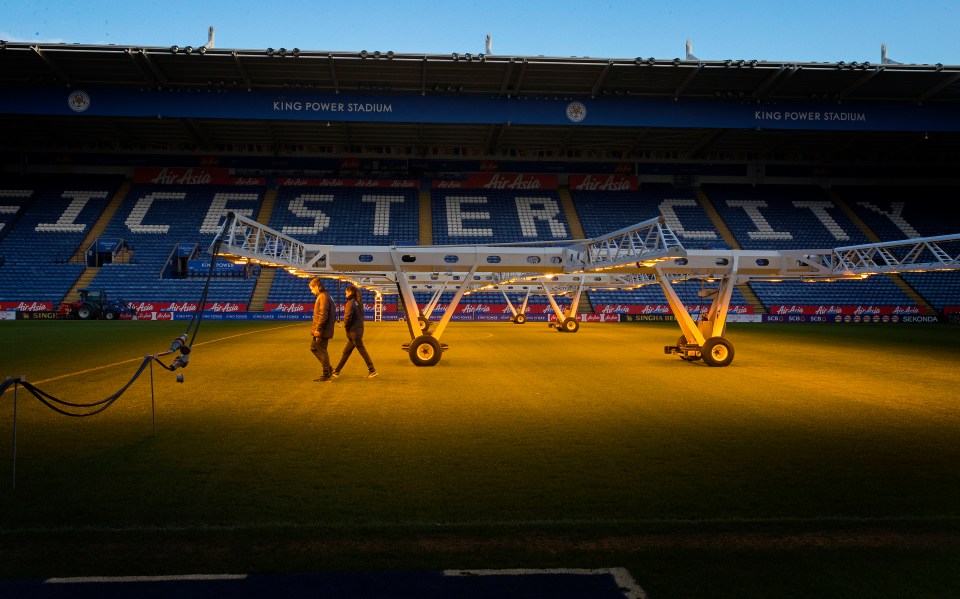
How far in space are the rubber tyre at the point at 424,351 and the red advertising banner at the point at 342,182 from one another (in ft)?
138

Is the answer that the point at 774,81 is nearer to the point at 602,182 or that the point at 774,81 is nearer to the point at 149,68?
the point at 602,182

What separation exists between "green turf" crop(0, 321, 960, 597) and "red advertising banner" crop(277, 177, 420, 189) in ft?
147

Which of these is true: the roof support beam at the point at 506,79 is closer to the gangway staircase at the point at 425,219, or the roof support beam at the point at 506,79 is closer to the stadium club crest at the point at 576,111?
the stadium club crest at the point at 576,111

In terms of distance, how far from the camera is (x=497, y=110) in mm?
43781

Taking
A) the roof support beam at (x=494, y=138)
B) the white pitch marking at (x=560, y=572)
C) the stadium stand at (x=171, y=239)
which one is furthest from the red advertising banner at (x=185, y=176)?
the white pitch marking at (x=560, y=572)

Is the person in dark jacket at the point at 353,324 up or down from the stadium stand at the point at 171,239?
down

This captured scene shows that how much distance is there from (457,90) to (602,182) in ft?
61.5

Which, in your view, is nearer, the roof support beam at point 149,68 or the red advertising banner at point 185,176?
the roof support beam at point 149,68

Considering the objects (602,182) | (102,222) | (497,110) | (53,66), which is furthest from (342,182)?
(53,66)

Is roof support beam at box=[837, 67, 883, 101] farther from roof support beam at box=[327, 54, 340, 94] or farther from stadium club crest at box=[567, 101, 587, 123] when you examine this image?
roof support beam at box=[327, 54, 340, 94]

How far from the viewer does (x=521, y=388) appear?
1264cm

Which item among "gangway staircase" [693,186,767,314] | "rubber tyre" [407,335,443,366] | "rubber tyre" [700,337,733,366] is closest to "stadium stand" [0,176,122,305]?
"rubber tyre" [407,335,443,366]

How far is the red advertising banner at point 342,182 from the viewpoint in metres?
56.3

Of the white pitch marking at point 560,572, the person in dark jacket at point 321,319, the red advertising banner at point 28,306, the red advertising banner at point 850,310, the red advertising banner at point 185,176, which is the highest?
the red advertising banner at point 185,176
